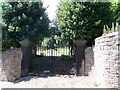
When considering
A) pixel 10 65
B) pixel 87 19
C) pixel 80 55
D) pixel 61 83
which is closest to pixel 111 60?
pixel 61 83

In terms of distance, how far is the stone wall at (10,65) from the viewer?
946cm

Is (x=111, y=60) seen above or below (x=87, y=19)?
below

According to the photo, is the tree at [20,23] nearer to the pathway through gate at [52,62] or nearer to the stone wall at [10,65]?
the pathway through gate at [52,62]

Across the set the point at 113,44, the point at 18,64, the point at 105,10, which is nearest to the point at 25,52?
the point at 18,64

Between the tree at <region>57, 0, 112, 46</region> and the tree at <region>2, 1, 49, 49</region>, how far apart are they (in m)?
1.38

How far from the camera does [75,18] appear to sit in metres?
10.1

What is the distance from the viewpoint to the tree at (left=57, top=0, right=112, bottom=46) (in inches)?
393

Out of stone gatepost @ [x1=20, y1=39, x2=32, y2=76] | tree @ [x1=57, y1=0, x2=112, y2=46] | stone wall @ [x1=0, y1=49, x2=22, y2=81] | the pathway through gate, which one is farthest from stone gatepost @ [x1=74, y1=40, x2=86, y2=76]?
stone wall @ [x1=0, y1=49, x2=22, y2=81]

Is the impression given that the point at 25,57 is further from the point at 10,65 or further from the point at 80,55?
the point at 80,55

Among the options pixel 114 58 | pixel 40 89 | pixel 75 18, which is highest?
pixel 75 18

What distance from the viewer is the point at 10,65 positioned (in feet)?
31.5

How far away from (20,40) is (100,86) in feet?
17.5

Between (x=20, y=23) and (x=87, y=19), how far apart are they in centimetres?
284

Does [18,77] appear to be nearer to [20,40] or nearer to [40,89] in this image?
[20,40]
